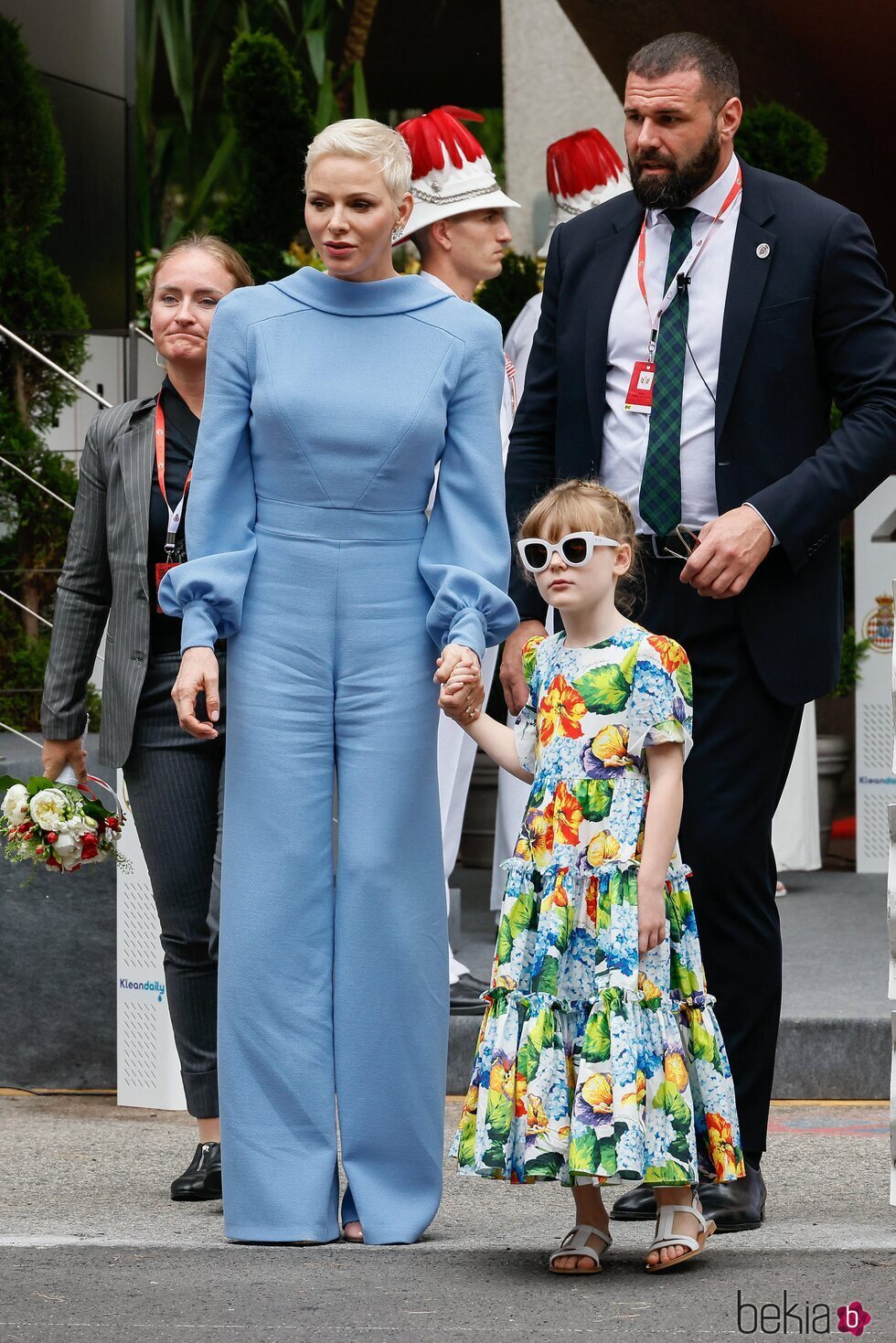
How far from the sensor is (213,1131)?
4.30 meters

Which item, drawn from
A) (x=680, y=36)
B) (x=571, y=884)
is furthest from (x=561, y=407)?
Result: (x=571, y=884)

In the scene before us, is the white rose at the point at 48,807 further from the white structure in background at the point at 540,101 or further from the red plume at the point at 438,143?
the white structure in background at the point at 540,101

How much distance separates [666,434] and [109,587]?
1309mm

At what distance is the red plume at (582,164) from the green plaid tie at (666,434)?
271 centimetres

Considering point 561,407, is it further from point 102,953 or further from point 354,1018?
point 102,953

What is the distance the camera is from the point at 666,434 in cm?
385

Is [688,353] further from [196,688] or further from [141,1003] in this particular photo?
[141,1003]

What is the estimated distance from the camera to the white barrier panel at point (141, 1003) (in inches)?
208

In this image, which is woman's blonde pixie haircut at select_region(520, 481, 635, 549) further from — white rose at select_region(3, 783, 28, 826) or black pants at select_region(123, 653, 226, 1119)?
white rose at select_region(3, 783, 28, 826)

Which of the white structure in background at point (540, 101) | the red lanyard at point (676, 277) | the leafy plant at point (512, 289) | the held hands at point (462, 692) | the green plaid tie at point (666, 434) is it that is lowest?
the held hands at point (462, 692)

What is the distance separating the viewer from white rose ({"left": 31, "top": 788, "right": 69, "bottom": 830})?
15.0 ft

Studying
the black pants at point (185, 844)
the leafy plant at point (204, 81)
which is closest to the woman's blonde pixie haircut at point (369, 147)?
the black pants at point (185, 844)

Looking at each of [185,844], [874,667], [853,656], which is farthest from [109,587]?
[874,667]

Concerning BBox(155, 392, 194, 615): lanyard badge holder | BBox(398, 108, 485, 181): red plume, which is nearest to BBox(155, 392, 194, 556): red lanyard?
BBox(155, 392, 194, 615): lanyard badge holder
